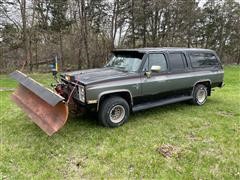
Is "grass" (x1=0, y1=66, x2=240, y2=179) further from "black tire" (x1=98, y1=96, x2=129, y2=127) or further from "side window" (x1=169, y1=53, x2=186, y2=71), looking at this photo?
"side window" (x1=169, y1=53, x2=186, y2=71)

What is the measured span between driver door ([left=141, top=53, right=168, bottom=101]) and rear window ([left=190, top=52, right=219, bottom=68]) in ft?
3.51

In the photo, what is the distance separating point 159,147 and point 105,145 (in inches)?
35.6

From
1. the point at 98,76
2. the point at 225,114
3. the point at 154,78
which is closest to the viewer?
the point at 98,76

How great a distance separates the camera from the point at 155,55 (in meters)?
5.48

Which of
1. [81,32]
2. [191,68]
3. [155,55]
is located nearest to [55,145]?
[155,55]

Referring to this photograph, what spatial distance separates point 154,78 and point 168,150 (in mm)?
1858

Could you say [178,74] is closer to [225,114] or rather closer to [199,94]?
[199,94]

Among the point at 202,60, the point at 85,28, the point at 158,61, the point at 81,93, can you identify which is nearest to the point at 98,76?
the point at 81,93

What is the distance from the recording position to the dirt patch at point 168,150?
3803 millimetres

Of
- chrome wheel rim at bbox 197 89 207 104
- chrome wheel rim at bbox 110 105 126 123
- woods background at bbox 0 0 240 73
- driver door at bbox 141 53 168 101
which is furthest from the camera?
woods background at bbox 0 0 240 73

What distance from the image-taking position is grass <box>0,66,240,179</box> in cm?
335

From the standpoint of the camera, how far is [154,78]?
5.34m

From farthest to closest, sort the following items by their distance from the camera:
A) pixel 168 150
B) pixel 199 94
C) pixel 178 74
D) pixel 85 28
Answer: pixel 85 28, pixel 199 94, pixel 178 74, pixel 168 150

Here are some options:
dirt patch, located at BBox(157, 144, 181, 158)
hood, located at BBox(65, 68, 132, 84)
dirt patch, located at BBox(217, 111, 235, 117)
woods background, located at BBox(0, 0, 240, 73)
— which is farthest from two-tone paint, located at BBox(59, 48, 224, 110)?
woods background, located at BBox(0, 0, 240, 73)
